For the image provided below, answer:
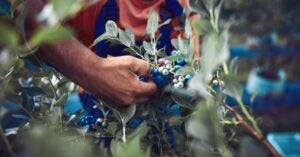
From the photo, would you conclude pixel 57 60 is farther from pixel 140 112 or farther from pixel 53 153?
pixel 53 153

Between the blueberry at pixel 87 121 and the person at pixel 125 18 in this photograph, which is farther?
Result: the person at pixel 125 18

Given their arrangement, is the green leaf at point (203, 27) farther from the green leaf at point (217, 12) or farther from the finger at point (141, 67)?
the finger at point (141, 67)

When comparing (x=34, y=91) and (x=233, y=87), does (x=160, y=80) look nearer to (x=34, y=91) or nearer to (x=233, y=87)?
(x=34, y=91)

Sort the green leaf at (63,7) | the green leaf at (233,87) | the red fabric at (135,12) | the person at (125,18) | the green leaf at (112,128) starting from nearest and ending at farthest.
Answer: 1. the green leaf at (63,7)
2. the green leaf at (233,87)
3. the green leaf at (112,128)
4. the person at (125,18)
5. the red fabric at (135,12)

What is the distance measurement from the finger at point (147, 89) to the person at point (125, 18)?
0.81 ft

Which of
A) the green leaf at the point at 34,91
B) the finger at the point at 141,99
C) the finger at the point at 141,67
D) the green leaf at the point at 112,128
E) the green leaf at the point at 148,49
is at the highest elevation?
the green leaf at the point at 148,49

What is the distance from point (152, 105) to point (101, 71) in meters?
0.07

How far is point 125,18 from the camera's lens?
1.22 m

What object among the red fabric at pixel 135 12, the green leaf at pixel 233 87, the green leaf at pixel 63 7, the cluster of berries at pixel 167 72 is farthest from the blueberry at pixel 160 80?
the red fabric at pixel 135 12

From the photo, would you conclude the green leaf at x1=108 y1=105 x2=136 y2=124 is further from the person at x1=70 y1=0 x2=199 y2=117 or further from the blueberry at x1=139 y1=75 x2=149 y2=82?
the person at x1=70 y1=0 x2=199 y2=117

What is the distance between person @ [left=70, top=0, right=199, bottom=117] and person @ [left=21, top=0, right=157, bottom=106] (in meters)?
0.23

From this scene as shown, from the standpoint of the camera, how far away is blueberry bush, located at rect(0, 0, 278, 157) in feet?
1.07

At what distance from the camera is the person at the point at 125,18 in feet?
3.43

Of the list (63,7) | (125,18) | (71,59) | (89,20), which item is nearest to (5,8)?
(71,59)
